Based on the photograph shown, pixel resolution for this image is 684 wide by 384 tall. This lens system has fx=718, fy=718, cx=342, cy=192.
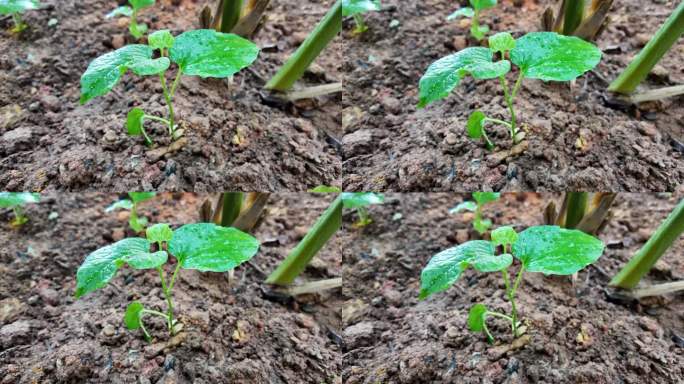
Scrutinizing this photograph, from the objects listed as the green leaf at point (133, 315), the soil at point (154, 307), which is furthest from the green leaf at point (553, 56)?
the green leaf at point (133, 315)

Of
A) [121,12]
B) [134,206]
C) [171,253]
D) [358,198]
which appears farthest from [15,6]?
[358,198]

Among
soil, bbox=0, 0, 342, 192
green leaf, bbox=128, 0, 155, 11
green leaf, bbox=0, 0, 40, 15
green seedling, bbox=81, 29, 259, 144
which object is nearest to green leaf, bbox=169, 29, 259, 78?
green seedling, bbox=81, 29, 259, 144

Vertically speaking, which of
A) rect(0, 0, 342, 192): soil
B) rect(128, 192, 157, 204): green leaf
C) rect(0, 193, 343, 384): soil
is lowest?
rect(0, 193, 343, 384): soil

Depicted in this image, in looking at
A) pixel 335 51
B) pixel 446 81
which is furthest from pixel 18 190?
pixel 446 81

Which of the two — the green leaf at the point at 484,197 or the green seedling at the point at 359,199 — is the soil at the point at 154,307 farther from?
the green leaf at the point at 484,197

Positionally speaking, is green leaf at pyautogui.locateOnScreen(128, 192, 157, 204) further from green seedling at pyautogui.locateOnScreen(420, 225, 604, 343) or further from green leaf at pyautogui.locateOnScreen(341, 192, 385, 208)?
green seedling at pyautogui.locateOnScreen(420, 225, 604, 343)

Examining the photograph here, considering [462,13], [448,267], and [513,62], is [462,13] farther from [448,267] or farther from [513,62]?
[448,267]

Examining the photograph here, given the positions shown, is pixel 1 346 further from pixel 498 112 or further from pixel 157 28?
pixel 498 112
